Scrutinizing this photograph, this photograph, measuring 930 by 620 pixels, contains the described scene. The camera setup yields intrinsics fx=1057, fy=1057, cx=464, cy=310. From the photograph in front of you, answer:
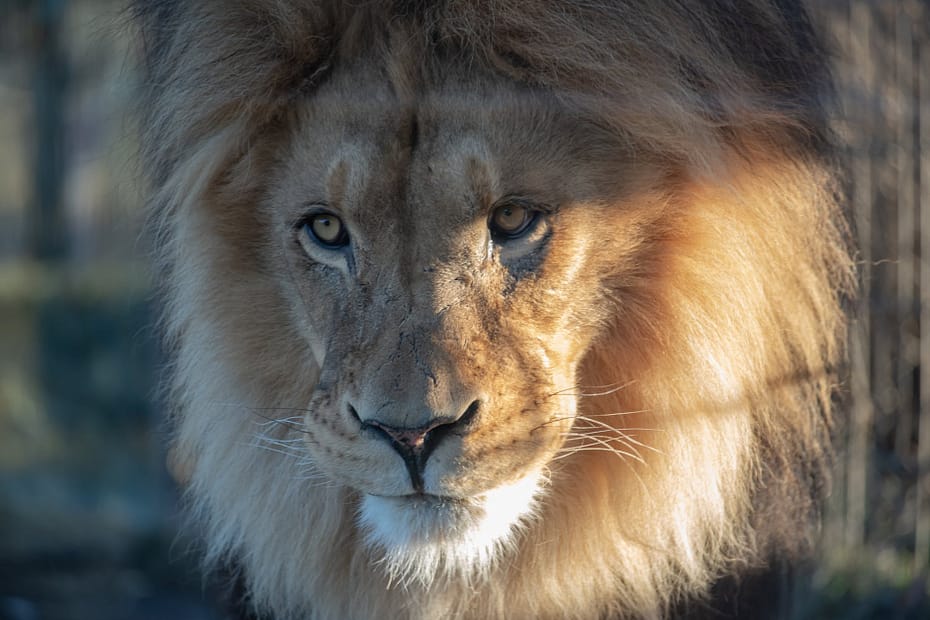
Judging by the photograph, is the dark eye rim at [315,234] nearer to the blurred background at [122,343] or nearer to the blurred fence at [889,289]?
the blurred background at [122,343]

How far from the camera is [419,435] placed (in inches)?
61.2

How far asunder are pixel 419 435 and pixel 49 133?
13.1ft

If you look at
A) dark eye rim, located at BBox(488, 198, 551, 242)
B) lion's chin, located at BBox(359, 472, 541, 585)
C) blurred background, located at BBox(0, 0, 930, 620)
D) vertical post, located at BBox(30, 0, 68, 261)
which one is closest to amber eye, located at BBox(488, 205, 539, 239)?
dark eye rim, located at BBox(488, 198, 551, 242)

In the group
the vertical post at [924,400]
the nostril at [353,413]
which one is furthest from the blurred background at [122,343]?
the nostril at [353,413]

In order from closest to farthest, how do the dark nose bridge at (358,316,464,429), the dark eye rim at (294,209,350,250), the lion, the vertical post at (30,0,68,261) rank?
1. the dark nose bridge at (358,316,464,429)
2. the lion
3. the dark eye rim at (294,209,350,250)
4. the vertical post at (30,0,68,261)

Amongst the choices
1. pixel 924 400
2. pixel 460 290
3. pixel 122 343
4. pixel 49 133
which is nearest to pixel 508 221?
pixel 460 290

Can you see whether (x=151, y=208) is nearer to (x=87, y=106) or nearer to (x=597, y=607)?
(x=597, y=607)

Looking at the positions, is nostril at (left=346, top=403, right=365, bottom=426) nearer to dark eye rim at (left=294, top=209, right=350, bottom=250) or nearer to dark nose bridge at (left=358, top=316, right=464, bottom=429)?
dark nose bridge at (left=358, top=316, right=464, bottom=429)

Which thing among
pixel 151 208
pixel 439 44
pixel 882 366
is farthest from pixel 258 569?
pixel 882 366

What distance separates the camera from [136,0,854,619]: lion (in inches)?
65.6

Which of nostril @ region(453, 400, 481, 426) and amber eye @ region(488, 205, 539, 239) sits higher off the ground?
amber eye @ region(488, 205, 539, 239)

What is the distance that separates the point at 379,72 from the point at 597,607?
1.05m

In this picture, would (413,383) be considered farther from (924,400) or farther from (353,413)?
(924,400)

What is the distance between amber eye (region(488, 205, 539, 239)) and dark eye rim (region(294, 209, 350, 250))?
253 mm
